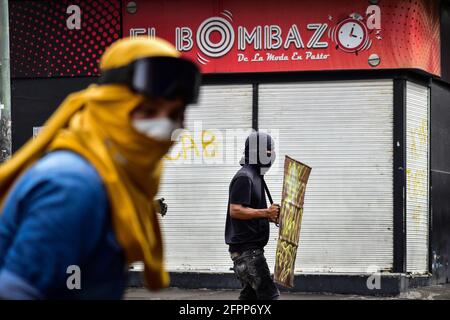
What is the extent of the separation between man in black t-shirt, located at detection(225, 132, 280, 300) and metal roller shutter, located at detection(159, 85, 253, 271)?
521 centimetres

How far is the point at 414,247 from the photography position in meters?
13.5

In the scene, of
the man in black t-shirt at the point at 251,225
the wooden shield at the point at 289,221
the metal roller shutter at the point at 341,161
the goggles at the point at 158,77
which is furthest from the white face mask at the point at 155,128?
the metal roller shutter at the point at 341,161

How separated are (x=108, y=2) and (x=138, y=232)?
12095mm

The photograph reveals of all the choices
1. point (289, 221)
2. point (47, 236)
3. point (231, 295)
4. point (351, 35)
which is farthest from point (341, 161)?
point (47, 236)

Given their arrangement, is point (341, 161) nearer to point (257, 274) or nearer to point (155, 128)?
point (257, 274)

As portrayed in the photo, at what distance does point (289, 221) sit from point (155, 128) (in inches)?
263

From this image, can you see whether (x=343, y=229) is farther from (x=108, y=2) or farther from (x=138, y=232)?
(x=138, y=232)

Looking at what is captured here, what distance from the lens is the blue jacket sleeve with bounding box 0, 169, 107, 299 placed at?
213 cm

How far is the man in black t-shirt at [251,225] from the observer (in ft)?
26.3

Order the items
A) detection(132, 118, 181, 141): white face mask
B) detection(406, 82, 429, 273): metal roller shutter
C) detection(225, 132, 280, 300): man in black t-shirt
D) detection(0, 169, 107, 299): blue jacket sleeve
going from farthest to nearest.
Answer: detection(406, 82, 429, 273): metal roller shutter, detection(225, 132, 280, 300): man in black t-shirt, detection(132, 118, 181, 141): white face mask, detection(0, 169, 107, 299): blue jacket sleeve

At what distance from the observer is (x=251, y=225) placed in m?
8.09

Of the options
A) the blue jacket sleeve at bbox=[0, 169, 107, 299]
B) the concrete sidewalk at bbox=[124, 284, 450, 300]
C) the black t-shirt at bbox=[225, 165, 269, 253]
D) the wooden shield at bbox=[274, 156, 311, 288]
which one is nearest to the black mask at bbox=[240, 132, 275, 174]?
the black t-shirt at bbox=[225, 165, 269, 253]

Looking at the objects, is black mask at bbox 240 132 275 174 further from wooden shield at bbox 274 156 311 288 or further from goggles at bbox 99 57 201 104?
goggles at bbox 99 57 201 104
